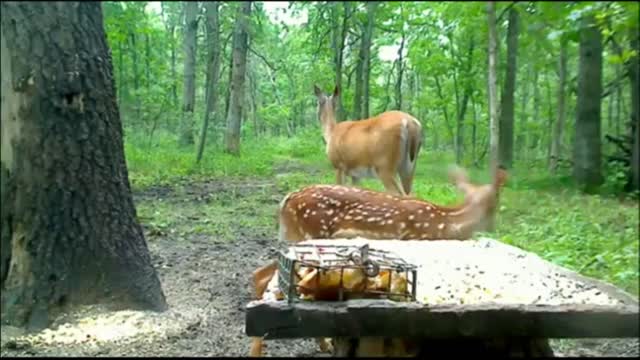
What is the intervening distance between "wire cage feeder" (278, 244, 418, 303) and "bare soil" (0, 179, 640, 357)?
0.34 meters

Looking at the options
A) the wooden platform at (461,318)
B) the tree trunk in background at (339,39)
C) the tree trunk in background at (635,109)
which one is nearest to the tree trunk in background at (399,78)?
the tree trunk in background at (339,39)

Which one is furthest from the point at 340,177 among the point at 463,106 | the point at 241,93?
the point at 463,106

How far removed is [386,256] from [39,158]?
3.51 ft

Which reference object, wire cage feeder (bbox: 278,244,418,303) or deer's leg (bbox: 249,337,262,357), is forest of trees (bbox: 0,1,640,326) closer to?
wire cage feeder (bbox: 278,244,418,303)

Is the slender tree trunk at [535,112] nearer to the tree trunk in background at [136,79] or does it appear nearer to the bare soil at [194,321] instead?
the bare soil at [194,321]

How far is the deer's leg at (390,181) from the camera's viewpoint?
3.21 m

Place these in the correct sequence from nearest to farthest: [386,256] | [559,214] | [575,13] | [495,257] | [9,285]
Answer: [575,13], [559,214], [386,256], [495,257], [9,285]

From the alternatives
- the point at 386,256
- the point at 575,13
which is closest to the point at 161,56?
the point at 386,256

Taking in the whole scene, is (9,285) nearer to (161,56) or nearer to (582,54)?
(161,56)

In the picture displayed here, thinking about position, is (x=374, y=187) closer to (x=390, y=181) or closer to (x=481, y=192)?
(x=390, y=181)

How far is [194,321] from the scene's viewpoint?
9.39 ft

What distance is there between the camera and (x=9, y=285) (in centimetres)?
264

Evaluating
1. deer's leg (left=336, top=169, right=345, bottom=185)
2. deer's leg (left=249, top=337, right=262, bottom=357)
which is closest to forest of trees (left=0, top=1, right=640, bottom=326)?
deer's leg (left=336, top=169, right=345, bottom=185)

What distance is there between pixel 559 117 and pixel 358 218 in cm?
125
